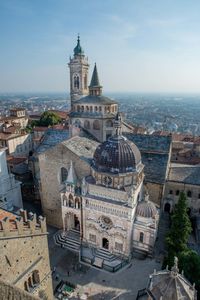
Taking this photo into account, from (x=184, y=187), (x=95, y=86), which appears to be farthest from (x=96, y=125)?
(x=184, y=187)

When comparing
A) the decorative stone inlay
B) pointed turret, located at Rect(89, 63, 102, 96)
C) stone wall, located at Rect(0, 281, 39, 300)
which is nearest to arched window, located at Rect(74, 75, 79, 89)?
pointed turret, located at Rect(89, 63, 102, 96)

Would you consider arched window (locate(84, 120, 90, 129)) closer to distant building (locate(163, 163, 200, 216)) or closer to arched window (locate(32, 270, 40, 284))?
distant building (locate(163, 163, 200, 216))

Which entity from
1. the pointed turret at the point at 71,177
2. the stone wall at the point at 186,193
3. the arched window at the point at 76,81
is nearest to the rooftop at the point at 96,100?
the arched window at the point at 76,81

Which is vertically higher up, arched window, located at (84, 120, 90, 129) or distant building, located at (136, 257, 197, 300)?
arched window, located at (84, 120, 90, 129)

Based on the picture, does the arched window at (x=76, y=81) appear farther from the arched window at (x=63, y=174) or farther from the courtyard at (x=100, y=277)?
the courtyard at (x=100, y=277)

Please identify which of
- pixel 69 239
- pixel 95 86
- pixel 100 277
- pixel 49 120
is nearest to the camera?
pixel 100 277

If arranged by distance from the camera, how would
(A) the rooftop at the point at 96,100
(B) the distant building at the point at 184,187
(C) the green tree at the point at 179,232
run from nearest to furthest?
1. (C) the green tree at the point at 179,232
2. (B) the distant building at the point at 184,187
3. (A) the rooftop at the point at 96,100

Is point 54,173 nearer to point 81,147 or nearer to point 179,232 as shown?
point 81,147
